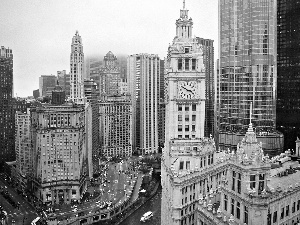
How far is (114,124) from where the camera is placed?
12012cm

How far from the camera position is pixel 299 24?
2758 inches

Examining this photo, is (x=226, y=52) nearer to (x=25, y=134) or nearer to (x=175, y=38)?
(x=175, y=38)

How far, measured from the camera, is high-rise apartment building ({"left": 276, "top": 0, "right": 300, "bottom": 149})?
69812mm

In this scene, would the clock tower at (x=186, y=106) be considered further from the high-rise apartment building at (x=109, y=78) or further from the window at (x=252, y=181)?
the high-rise apartment building at (x=109, y=78)

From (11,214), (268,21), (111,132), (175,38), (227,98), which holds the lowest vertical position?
(11,214)

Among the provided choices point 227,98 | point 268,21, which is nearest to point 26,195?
point 227,98

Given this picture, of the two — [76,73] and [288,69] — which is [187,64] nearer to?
[288,69]

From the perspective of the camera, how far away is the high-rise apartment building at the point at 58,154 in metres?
71.9

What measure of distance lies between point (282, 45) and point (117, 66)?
78.6 meters

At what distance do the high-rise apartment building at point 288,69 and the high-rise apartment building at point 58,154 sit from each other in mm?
39434

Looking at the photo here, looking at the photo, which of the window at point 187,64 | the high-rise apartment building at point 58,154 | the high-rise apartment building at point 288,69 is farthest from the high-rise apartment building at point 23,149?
the high-rise apartment building at point 288,69

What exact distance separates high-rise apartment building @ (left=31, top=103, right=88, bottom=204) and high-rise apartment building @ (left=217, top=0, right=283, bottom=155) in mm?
28426

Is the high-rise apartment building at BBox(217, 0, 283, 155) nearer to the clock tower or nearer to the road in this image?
the clock tower

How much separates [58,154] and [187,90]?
41154mm
